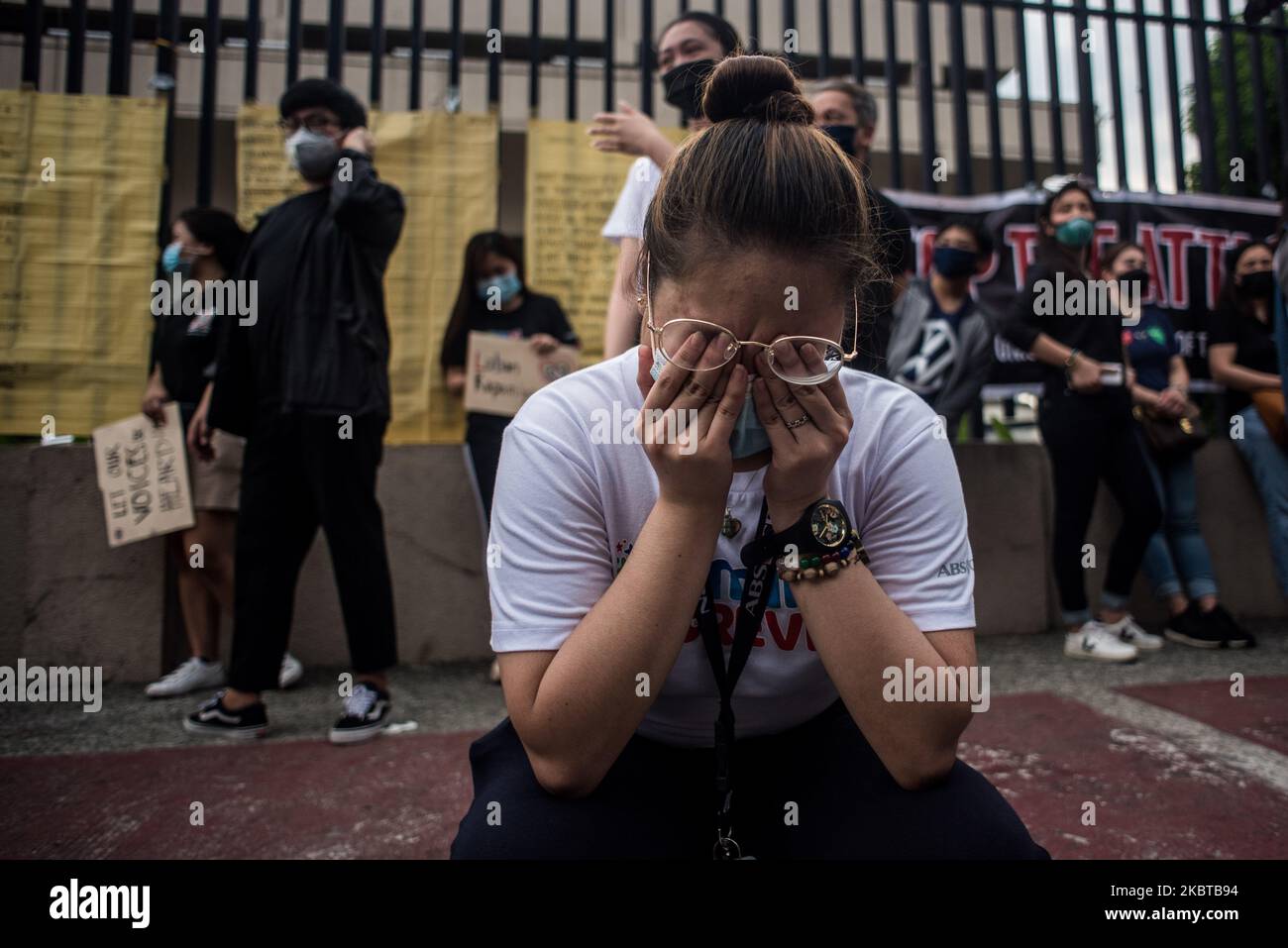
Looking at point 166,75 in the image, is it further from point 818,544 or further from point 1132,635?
point 1132,635

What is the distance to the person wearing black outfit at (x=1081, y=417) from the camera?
3824 mm

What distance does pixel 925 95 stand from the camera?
4484 millimetres

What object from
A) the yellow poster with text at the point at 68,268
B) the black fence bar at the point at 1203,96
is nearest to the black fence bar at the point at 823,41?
the black fence bar at the point at 1203,96

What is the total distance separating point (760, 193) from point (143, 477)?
3.21m

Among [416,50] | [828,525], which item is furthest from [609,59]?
[828,525]

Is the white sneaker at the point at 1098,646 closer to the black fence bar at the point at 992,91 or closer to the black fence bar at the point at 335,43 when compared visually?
the black fence bar at the point at 992,91

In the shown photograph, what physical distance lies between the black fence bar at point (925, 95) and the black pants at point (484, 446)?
2514 millimetres

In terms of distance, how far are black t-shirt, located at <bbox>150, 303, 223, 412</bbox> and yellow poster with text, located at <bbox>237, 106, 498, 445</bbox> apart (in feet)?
2.29

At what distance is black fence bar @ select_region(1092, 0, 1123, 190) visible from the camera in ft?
15.3

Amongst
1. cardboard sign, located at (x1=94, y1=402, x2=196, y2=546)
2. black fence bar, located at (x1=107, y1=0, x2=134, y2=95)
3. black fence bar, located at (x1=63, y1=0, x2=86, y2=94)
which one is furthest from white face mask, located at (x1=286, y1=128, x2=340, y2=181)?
black fence bar, located at (x1=63, y1=0, x2=86, y2=94)

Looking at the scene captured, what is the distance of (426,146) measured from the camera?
13.6 feet

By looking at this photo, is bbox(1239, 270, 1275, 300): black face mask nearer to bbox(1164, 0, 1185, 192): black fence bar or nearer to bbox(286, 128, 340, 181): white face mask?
bbox(1164, 0, 1185, 192): black fence bar
